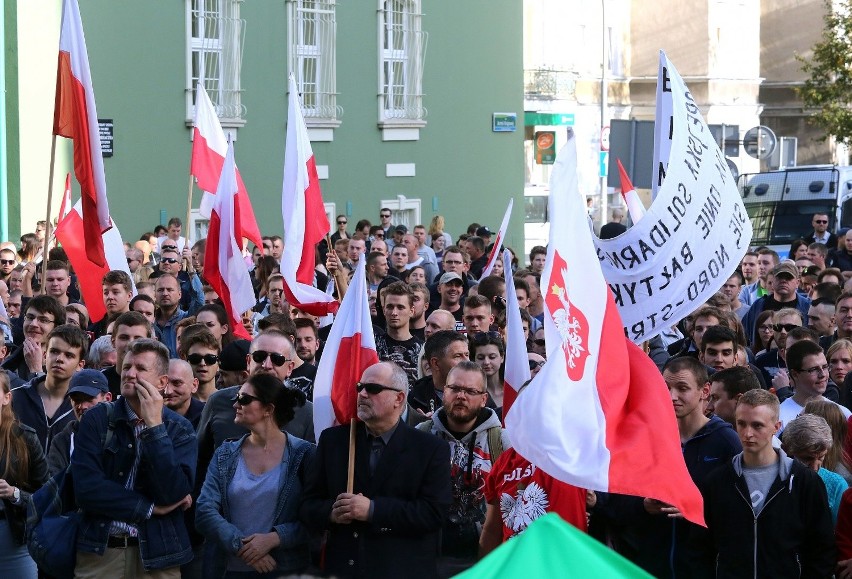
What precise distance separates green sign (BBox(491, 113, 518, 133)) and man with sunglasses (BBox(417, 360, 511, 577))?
2407cm

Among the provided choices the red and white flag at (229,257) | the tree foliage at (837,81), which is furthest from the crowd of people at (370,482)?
the tree foliage at (837,81)

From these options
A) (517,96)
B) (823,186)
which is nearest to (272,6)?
(517,96)

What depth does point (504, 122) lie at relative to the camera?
31.5m

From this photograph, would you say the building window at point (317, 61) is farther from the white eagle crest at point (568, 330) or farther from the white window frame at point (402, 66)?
the white eagle crest at point (568, 330)

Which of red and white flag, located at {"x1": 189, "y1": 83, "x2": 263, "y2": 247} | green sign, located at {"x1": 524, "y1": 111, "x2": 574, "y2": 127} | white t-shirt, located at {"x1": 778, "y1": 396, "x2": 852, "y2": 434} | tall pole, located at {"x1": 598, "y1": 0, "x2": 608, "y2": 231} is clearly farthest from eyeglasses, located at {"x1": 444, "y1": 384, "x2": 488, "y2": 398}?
green sign, located at {"x1": 524, "y1": 111, "x2": 574, "y2": 127}

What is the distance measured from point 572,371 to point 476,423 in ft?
4.69

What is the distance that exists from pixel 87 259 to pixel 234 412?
5010mm

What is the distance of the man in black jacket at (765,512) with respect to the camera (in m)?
6.63

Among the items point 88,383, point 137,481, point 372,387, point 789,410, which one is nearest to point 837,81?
point 789,410

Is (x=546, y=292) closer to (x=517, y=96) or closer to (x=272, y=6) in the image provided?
(x=272, y=6)

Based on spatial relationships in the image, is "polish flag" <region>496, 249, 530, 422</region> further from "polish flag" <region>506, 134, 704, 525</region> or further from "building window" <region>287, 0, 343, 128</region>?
"building window" <region>287, 0, 343, 128</region>

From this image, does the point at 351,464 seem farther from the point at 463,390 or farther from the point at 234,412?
the point at 234,412

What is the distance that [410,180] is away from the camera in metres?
29.6

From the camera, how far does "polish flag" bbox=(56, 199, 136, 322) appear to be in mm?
12711
